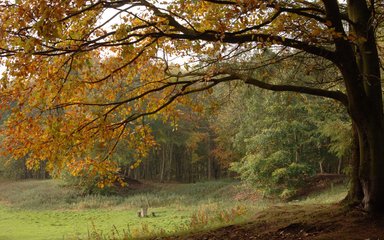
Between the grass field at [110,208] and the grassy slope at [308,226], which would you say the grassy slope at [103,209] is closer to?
the grass field at [110,208]

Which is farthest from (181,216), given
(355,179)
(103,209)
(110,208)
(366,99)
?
(366,99)

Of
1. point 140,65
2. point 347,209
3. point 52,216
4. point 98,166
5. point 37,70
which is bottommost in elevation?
point 52,216

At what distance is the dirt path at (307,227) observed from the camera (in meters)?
6.41

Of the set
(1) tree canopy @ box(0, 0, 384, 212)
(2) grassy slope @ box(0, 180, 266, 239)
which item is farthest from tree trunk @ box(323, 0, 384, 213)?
(2) grassy slope @ box(0, 180, 266, 239)

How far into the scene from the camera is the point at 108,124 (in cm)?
762

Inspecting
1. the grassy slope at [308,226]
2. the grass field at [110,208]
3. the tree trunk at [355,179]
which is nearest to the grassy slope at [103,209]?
the grass field at [110,208]

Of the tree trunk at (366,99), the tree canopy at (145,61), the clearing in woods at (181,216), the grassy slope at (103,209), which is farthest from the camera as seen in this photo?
the grassy slope at (103,209)

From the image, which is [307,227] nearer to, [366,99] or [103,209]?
[366,99]

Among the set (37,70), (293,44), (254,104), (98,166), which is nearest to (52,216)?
(254,104)

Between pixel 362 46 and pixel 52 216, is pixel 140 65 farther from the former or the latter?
pixel 52 216

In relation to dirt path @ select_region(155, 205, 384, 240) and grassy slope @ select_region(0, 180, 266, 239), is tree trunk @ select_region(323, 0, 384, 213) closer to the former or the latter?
dirt path @ select_region(155, 205, 384, 240)

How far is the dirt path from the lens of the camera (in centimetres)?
641

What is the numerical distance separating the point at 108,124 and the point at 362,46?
16.3ft

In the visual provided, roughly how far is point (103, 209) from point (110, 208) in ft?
1.96
